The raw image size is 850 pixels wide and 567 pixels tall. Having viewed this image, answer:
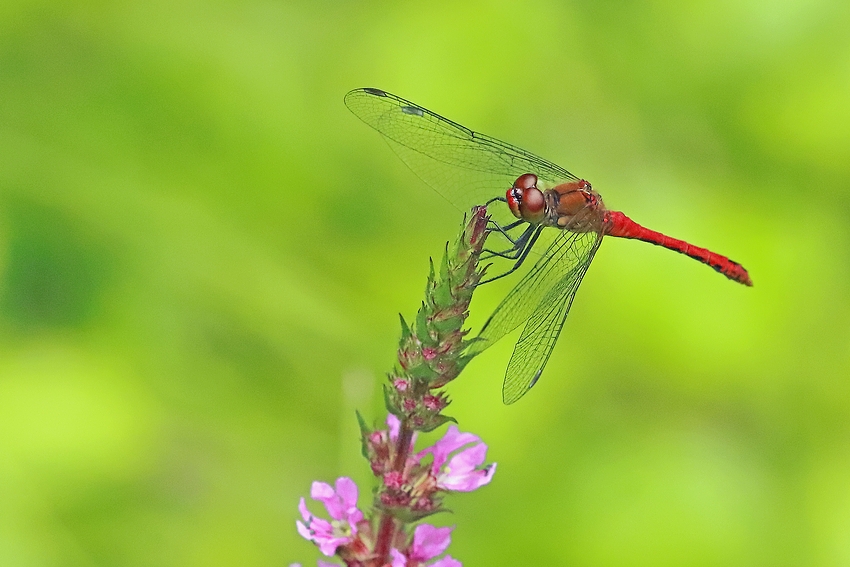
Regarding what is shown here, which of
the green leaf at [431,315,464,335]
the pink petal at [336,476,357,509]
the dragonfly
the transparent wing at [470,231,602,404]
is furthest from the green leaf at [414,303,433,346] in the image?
the dragonfly

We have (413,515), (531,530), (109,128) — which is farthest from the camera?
(109,128)

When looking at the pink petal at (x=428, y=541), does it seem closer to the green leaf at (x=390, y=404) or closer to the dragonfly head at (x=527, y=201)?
the green leaf at (x=390, y=404)

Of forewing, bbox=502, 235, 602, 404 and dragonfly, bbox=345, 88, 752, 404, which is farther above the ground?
dragonfly, bbox=345, 88, 752, 404

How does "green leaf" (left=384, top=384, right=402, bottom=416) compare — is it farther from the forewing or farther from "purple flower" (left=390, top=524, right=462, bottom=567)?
the forewing

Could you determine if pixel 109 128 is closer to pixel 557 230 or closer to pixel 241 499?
pixel 241 499

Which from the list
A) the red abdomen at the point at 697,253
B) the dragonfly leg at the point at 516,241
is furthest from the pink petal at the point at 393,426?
the red abdomen at the point at 697,253

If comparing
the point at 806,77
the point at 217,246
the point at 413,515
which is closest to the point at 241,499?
the point at 217,246
